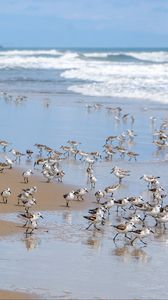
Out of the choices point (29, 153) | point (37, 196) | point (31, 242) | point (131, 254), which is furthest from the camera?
point (29, 153)

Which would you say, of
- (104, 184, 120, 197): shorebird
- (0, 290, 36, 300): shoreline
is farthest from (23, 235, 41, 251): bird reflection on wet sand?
(104, 184, 120, 197): shorebird

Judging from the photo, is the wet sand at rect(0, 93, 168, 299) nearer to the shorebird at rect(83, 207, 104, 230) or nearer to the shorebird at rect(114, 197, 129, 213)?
the shorebird at rect(83, 207, 104, 230)

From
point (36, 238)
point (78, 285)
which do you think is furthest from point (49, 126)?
point (78, 285)

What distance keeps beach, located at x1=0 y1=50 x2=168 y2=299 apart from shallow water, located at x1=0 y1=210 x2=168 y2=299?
0.04ft

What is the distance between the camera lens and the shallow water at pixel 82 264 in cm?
895

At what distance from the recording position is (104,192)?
1451 centimetres

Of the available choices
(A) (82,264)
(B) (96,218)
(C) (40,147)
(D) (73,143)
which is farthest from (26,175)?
(A) (82,264)

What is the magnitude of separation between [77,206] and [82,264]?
4129mm

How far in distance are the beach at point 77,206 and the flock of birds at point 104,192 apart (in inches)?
3.3

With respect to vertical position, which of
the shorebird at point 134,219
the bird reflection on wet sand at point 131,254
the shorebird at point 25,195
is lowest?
the bird reflection on wet sand at point 131,254

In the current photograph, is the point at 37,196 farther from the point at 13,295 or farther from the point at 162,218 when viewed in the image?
the point at 13,295

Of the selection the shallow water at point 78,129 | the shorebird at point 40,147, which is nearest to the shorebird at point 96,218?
the shallow water at point 78,129

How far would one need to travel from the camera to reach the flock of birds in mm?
12242

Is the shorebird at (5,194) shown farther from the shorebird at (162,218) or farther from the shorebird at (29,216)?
the shorebird at (162,218)
